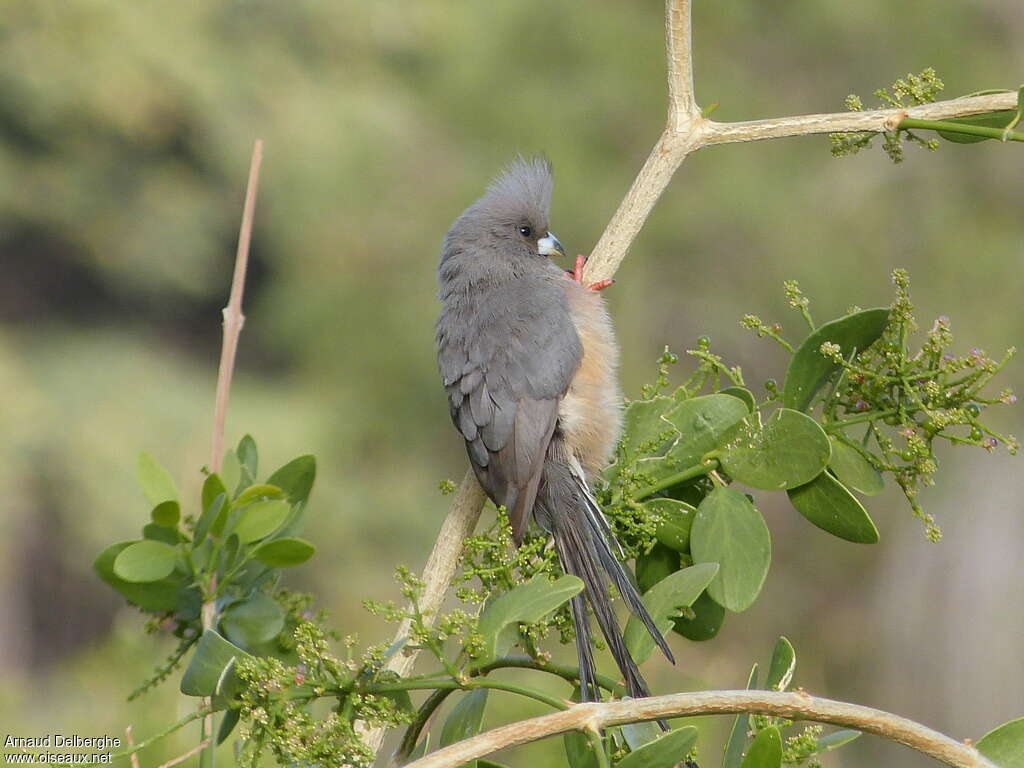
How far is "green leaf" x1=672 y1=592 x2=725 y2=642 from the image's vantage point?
6.40 ft

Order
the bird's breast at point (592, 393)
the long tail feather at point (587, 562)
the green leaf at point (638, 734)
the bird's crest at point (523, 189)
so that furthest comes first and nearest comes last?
the bird's crest at point (523, 189) < the bird's breast at point (592, 393) < the long tail feather at point (587, 562) < the green leaf at point (638, 734)

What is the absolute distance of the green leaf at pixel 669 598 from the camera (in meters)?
1.71

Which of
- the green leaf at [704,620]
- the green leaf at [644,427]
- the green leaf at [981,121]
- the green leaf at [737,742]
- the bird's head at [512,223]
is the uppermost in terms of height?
the bird's head at [512,223]

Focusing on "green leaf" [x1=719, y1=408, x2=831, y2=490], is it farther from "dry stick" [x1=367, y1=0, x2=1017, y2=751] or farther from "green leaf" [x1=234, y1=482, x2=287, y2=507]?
"green leaf" [x1=234, y1=482, x2=287, y2=507]

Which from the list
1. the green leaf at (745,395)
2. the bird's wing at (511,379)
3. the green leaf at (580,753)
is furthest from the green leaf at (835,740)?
the bird's wing at (511,379)

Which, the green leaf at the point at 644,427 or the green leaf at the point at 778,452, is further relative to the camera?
the green leaf at the point at 644,427

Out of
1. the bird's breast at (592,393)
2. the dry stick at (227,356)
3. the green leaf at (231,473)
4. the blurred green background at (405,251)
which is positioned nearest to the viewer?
the dry stick at (227,356)

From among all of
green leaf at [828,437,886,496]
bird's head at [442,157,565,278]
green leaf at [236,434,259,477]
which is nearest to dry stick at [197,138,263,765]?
green leaf at [236,434,259,477]

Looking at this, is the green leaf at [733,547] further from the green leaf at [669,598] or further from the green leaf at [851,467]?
the green leaf at [851,467]

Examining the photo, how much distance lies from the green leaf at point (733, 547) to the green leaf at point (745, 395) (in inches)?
6.7

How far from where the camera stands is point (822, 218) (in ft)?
36.8

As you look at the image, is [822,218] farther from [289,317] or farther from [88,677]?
[88,677]

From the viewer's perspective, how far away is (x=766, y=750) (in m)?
1.47

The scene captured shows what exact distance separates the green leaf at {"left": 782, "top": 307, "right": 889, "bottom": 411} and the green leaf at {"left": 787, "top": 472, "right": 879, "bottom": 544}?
15 centimetres
